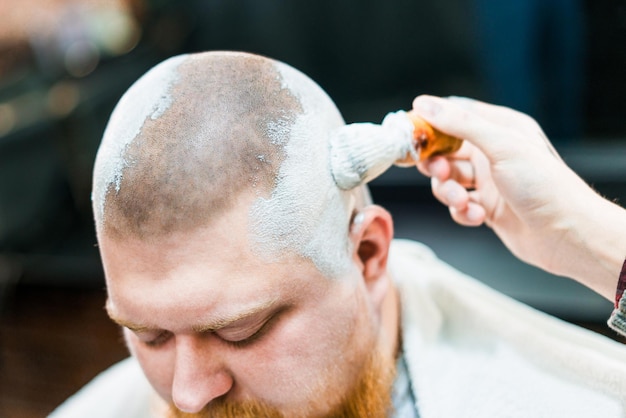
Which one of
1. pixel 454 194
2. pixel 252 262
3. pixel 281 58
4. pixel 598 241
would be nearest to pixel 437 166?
pixel 454 194

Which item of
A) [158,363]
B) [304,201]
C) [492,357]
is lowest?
[492,357]

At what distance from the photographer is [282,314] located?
94 centimetres

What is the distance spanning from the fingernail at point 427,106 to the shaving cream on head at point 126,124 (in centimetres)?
37

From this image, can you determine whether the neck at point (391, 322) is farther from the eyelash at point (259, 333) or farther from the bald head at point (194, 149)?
the bald head at point (194, 149)

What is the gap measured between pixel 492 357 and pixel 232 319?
499mm

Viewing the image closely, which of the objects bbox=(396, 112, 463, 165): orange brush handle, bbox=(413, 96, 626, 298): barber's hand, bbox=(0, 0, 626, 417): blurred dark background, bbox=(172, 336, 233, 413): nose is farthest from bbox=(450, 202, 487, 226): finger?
bbox=(0, 0, 626, 417): blurred dark background

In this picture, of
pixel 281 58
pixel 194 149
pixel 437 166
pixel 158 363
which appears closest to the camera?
pixel 194 149

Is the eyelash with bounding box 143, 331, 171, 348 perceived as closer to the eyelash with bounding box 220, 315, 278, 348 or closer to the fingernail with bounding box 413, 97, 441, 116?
the eyelash with bounding box 220, 315, 278, 348

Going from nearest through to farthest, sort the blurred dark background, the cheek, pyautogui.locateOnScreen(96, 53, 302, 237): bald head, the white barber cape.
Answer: pyautogui.locateOnScreen(96, 53, 302, 237): bald head → the cheek → the white barber cape → the blurred dark background

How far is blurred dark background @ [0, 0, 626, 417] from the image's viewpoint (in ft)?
9.20

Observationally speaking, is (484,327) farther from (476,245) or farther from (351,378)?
(476,245)

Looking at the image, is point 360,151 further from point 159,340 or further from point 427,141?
point 159,340

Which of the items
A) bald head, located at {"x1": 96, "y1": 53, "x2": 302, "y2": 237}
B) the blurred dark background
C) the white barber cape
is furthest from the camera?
the blurred dark background

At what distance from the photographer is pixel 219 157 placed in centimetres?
88
